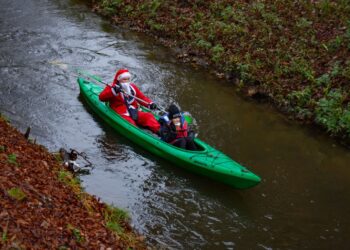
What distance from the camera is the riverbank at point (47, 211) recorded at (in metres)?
5.43

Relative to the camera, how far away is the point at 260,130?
12.7m

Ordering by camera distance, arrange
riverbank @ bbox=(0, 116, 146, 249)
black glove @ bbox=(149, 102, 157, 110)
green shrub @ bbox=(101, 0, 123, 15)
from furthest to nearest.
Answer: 1. green shrub @ bbox=(101, 0, 123, 15)
2. black glove @ bbox=(149, 102, 157, 110)
3. riverbank @ bbox=(0, 116, 146, 249)

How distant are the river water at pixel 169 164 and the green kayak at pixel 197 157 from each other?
26cm

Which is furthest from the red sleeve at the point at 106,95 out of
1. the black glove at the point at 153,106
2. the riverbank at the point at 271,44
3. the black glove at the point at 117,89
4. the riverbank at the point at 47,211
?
the riverbank at the point at 271,44

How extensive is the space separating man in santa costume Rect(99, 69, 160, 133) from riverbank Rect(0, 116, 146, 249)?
3.32 meters

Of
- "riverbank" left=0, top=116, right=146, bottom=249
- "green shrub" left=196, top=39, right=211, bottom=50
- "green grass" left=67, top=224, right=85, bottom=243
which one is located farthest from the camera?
"green shrub" left=196, top=39, right=211, bottom=50

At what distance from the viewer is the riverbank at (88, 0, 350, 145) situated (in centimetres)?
1334

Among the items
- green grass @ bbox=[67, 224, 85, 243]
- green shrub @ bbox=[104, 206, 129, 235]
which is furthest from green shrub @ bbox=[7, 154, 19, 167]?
green shrub @ bbox=[104, 206, 129, 235]

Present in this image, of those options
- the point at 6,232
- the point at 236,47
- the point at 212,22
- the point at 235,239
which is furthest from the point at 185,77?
the point at 6,232

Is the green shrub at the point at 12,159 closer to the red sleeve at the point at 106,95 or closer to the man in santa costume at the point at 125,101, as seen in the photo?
the man in santa costume at the point at 125,101

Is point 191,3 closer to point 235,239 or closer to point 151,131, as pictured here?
point 151,131

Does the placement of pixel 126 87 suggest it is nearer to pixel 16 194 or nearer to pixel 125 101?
pixel 125 101

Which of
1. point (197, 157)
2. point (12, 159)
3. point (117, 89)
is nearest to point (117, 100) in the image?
point (117, 89)

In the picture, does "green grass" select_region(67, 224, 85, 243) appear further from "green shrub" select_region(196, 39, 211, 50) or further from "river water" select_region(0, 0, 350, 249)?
"green shrub" select_region(196, 39, 211, 50)
